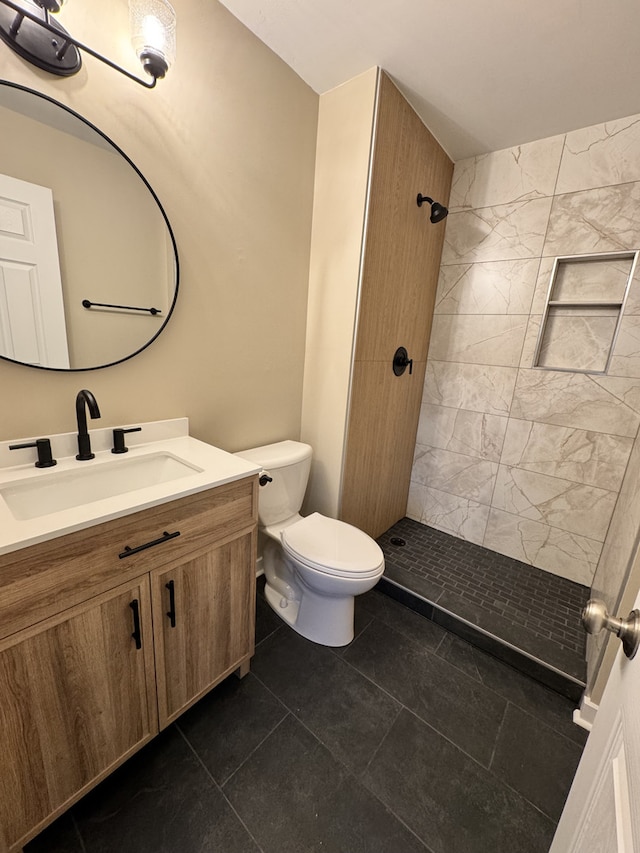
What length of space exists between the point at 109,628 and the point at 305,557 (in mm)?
713

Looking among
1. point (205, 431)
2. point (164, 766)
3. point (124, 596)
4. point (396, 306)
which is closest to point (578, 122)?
point (396, 306)

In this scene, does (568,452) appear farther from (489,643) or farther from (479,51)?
(479,51)

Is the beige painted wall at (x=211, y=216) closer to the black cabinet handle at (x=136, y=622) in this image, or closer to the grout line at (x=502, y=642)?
the black cabinet handle at (x=136, y=622)

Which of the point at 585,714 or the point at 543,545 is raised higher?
the point at 543,545

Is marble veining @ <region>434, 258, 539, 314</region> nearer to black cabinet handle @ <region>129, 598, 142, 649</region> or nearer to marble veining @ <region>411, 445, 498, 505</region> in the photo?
marble veining @ <region>411, 445, 498, 505</region>

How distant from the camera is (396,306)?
1914 mm

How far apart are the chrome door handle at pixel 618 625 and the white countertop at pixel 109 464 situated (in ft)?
2.93

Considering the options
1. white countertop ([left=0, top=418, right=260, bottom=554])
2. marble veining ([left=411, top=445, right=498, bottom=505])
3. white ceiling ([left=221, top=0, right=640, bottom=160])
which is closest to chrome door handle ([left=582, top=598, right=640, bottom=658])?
white countertop ([left=0, top=418, right=260, bottom=554])

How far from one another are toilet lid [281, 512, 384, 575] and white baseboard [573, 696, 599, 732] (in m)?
0.85

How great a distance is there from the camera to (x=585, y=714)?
1.28m

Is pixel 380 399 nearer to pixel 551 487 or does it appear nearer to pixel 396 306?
pixel 396 306

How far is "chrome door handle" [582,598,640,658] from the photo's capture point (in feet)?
1.55

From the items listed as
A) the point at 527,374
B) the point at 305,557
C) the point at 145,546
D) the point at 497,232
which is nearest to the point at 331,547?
→ the point at 305,557

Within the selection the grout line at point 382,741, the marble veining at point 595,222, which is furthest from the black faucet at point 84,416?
the marble veining at point 595,222
